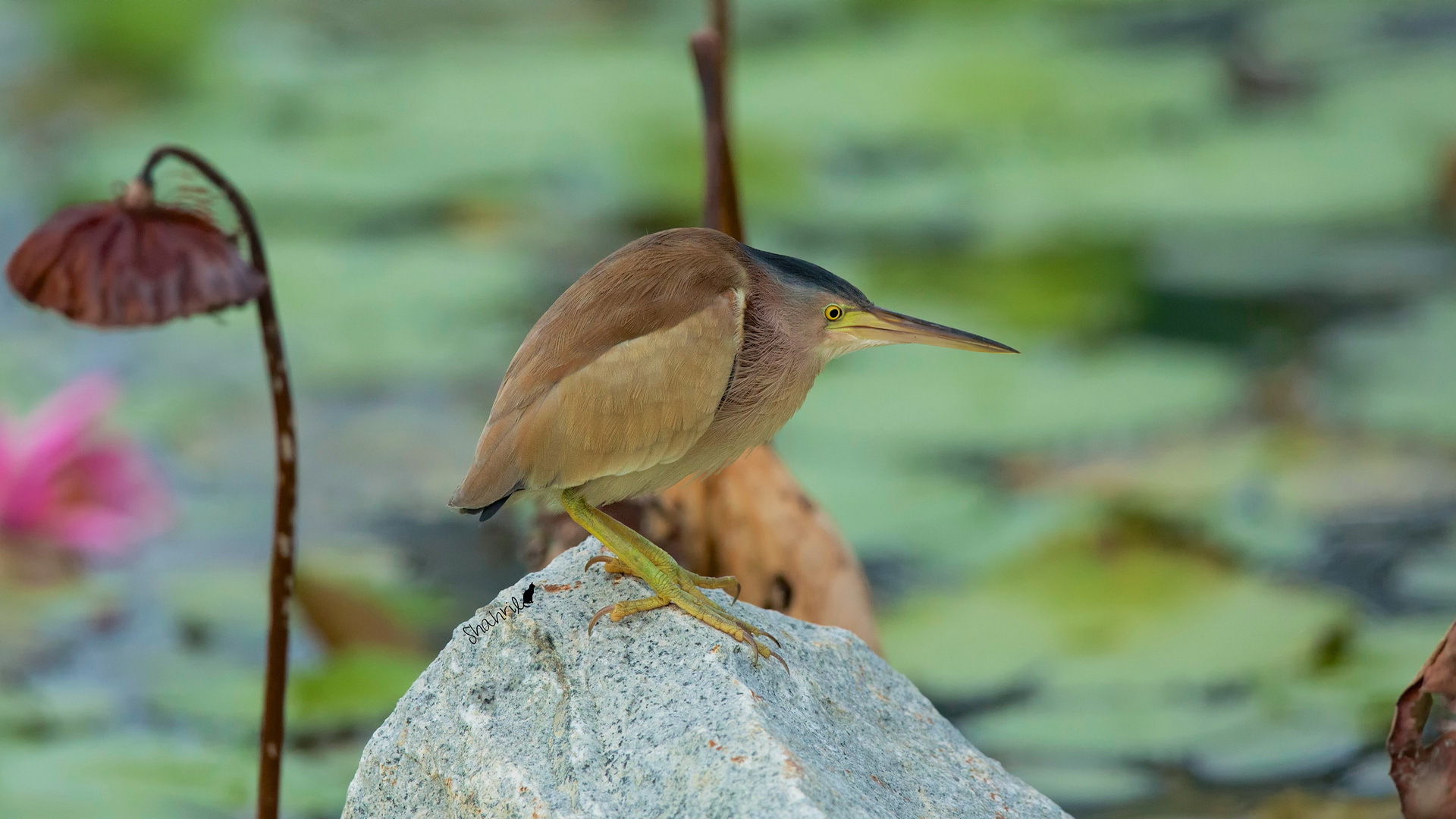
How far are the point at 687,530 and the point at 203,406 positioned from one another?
252 centimetres

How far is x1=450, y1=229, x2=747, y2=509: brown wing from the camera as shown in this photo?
186cm

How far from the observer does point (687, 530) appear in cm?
279

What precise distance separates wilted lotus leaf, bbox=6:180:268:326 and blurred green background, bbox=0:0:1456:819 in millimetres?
256

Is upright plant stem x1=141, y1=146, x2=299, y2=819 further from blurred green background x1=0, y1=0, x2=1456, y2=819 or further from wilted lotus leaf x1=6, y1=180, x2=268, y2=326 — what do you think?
blurred green background x1=0, y1=0, x2=1456, y2=819

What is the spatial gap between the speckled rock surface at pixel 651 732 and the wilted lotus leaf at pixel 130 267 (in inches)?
21.2

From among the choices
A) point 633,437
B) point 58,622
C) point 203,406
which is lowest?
point 58,622

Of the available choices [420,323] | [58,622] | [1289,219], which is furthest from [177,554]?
[1289,219]

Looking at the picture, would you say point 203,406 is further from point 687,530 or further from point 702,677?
point 702,677

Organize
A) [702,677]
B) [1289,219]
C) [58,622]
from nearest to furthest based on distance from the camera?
[702,677] < [58,622] < [1289,219]

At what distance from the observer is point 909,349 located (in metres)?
4.91

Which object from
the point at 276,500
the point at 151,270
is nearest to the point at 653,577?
the point at 276,500
